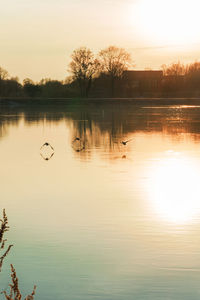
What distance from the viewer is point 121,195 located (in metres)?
18.8

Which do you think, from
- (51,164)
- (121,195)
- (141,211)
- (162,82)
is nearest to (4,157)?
(51,164)

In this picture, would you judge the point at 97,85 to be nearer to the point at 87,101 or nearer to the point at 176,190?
the point at 87,101

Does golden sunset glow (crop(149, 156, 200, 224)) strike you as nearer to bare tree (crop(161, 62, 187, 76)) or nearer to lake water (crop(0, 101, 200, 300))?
lake water (crop(0, 101, 200, 300))

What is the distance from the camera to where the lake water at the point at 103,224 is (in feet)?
33.4

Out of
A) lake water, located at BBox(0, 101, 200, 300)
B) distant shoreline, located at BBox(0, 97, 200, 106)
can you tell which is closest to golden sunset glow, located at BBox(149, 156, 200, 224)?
lake water, located at BBox(0, 101, 200, 300)

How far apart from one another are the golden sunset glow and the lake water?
0.10 ft

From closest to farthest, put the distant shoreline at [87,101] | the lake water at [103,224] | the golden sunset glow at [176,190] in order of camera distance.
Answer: the lake water at [103,224] < the golden sunset glow at [176,190] < the distant shoreline at [87,101]

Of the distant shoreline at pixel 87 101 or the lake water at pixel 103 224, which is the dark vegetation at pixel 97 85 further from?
the lake water at pixel 103 224

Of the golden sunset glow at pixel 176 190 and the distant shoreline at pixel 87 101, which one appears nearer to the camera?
the golden sunset glow at pixel 176 190

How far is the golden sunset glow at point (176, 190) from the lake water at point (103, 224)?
30mm

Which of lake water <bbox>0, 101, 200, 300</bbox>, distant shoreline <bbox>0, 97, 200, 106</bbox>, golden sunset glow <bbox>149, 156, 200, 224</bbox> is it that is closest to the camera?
lake water <bbox>0, 101, 200, 300</bbox>

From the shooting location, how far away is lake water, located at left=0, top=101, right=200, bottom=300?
33.4ft

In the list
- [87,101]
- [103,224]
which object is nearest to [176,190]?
[103,224]

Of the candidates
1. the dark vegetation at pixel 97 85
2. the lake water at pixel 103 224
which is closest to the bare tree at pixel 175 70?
the dark vegetation at pixel 97 85
